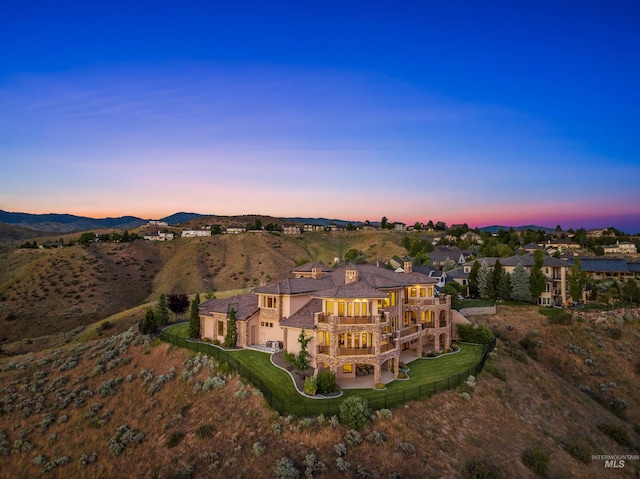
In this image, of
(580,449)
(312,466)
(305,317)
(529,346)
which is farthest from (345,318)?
(529,346)

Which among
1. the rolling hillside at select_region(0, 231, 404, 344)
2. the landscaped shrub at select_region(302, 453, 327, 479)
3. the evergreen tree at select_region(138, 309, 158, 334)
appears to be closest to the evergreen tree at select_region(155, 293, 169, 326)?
the evergreen tree at select_region(138, 309, 158, 334)

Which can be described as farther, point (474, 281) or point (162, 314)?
point (474, 281)

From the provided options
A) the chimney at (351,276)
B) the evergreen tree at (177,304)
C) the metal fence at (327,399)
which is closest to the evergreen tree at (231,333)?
the metal fence at (327,399)

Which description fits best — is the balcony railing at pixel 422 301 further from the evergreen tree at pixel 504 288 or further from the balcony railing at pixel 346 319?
the evergreen tree at pixel 504 288

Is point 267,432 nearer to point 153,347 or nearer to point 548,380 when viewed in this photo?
point 153,347

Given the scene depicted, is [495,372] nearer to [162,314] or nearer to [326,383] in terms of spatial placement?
[326,383]

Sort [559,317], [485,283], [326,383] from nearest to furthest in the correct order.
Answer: [326,383] < [559,317] < [485,283]

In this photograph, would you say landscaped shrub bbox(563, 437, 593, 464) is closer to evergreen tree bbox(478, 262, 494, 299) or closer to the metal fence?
the metal fence
